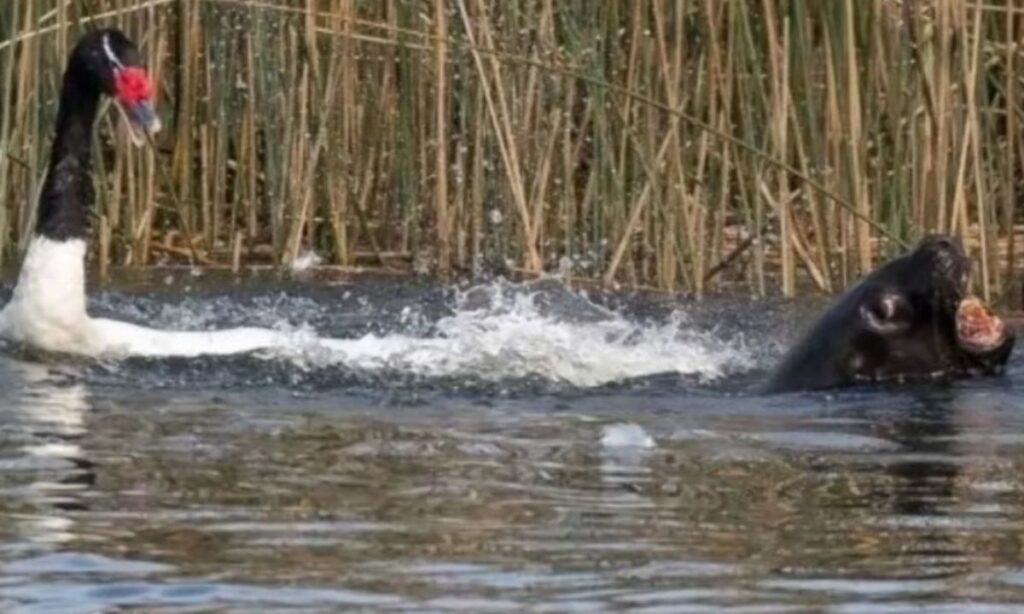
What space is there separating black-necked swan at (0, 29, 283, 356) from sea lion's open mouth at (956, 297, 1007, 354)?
6.57 ft

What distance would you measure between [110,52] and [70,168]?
393 mm

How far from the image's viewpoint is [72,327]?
8.68 metres

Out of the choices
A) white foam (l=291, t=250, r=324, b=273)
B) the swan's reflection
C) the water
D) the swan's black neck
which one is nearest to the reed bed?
white foam (l=291, t=250, r=324, b=273)

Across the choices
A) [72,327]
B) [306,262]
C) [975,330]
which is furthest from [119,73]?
[975,330]

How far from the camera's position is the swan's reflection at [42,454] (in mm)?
5354

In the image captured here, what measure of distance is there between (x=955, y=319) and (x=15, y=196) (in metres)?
4.16

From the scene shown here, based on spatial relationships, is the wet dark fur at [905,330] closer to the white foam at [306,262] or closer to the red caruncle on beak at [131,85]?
the red caruncle on beak at [131,85]

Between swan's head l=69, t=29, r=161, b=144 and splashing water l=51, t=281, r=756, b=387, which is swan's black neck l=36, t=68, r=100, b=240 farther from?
splashing water l=51, t=281, r=756, b=387

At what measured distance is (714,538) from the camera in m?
5.27

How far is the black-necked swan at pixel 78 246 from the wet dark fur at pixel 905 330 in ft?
5.36

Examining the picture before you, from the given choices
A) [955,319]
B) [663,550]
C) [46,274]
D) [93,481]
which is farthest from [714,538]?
[46,274]

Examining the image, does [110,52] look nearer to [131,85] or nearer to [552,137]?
[131,85]

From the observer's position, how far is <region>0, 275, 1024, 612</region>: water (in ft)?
15.5

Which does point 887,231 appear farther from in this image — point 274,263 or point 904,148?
point 274,263
